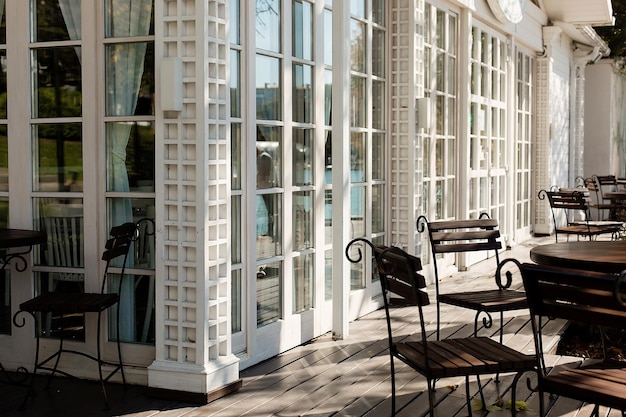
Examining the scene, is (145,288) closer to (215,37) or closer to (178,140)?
(178,140)

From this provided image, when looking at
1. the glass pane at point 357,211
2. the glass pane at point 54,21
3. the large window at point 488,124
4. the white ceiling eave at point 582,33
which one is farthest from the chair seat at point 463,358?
the white ceiling eave at point 582,33

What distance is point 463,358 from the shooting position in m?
3.49

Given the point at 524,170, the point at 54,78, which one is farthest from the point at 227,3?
the point at 524,170

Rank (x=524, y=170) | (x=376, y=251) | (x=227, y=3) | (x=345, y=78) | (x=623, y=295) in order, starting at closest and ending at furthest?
(x=623, y=295) → (x=376, y=251) → (x=227, y=3) → (x=345, y=78) → (x=524, y=170)

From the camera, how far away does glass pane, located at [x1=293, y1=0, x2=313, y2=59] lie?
5500 millimetres

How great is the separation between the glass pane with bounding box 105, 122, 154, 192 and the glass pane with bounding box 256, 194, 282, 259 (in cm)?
74

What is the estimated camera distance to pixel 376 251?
370cm

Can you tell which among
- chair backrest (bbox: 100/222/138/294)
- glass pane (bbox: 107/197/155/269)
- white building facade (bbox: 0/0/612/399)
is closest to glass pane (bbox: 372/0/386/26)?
white building facade (bbox: 0/0/612/399)

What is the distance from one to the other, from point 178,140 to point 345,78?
1.74 m

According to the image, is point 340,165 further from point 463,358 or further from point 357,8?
point 463,358

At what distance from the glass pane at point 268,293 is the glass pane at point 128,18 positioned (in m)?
1.51

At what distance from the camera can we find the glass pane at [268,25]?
505cm

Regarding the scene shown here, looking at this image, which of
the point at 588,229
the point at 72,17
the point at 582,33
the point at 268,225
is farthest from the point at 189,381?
the point at 582,33

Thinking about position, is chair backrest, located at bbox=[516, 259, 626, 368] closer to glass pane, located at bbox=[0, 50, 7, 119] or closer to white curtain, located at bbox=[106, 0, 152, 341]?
white curtain, located at bbox=[106, 0, 152, 341]
